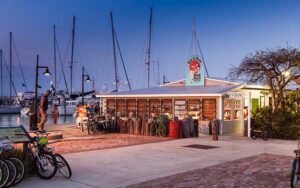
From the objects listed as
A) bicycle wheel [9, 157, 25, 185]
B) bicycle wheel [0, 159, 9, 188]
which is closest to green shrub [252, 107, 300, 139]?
bicycle wheel [9, 157, 25, 185]

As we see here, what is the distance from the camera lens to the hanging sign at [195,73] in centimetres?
2452

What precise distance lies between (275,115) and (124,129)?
7793 mm

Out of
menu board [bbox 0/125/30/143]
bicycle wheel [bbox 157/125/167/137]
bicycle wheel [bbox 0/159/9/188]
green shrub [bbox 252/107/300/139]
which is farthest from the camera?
bicycle wheel [bbox 157/125/167/137]

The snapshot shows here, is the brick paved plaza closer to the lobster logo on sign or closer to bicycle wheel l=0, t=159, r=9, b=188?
Result: bicycle wheel l=0, t=159, r=9, b=188

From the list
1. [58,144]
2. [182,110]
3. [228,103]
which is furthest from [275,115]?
[58,144]

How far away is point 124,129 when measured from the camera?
71.7ft

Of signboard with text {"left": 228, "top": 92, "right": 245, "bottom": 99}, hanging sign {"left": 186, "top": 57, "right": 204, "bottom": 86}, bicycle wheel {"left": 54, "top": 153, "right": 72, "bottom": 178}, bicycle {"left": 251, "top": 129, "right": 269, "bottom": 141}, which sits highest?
hanging sign {"left": 186, "top": 57, "right": 204, "bottom": 86}

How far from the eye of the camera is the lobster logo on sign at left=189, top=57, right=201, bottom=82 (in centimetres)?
2446

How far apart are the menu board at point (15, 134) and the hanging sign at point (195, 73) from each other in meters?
15.6

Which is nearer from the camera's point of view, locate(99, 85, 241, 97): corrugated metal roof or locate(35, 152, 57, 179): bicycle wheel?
locate(35, 152, 57, 179): bicycle wheel

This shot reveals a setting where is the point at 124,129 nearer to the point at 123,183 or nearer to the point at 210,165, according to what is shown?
the point at 210,165

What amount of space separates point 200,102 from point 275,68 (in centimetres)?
449

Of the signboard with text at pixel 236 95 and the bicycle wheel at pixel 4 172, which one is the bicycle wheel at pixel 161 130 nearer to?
the signboard with text at pixel 236 95

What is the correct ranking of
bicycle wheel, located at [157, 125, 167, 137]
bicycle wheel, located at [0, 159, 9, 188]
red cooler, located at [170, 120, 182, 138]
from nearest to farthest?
bicycle wheel, located at [0, 159, 9, 188] < red cooler, located at [170, 120, 182, 138] < bicycle wheel, located at [157, 125, 167, 137]
